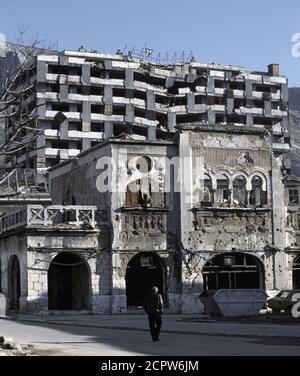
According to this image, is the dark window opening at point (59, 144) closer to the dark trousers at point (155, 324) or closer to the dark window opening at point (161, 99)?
the dark window opening at point (161, 99)

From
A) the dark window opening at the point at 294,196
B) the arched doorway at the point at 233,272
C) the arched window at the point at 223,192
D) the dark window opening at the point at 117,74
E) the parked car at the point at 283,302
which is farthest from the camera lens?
the dark window opening at the point at 117,74

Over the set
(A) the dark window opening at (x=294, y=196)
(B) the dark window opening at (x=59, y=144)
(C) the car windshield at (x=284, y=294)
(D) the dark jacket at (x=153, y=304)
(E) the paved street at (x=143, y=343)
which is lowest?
(E) the paved street at (x=143, y=343)

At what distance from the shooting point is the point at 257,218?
130 ft

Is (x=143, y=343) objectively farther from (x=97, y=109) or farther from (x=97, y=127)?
(x=97, y=109)

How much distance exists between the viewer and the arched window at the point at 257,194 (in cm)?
4006

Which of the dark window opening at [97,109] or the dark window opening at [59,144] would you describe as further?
the dark window opening at [97,109]

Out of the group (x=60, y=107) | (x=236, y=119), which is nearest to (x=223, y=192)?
(x=60, y=107)

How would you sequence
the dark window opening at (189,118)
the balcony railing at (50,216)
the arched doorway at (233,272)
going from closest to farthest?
the balcony railing at (50,216) → the arched doorway at (233,272) → the dark window opening at (189,118)

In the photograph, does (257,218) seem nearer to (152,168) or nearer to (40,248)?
(152,168)

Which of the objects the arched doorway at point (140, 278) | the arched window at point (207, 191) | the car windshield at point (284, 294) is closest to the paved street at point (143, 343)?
the car windshield at point (284, 294)

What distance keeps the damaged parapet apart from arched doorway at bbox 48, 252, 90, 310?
41.0m

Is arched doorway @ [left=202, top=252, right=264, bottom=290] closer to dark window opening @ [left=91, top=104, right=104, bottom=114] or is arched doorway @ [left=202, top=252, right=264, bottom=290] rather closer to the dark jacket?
the dark jacket

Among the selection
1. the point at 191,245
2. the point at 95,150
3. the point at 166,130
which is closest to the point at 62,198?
the point at 95,150

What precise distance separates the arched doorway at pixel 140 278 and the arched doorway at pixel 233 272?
2.32 metres
